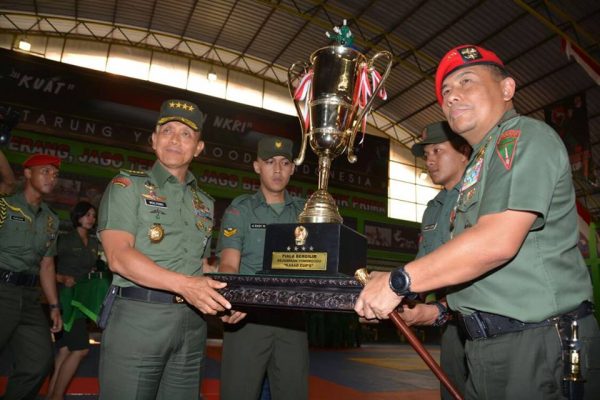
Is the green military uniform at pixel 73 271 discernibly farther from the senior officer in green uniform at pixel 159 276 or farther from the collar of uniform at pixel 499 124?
the collar of uniform at pixel 499 124

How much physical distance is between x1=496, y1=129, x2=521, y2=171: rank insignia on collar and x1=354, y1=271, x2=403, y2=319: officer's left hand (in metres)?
0.51

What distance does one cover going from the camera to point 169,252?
1915 mm

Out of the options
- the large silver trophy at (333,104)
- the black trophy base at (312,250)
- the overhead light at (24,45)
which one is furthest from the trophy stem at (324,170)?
the overhead light at (24,45)

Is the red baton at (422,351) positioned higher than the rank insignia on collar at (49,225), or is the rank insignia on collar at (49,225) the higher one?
the rank insignia on collar at (49,225)

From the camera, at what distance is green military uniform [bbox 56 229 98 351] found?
3.66 m

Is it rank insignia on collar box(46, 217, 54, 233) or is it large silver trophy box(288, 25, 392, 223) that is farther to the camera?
rank insignia on collar box(46, 217, 54, 233)

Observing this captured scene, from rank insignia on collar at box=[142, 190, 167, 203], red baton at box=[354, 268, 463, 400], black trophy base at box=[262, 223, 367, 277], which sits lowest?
red baton at box=[354, 268, 463, 400]

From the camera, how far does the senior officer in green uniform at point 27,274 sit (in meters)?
2.88

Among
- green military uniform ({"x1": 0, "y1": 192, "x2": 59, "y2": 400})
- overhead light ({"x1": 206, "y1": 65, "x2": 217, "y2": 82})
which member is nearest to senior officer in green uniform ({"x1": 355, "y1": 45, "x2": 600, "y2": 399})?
green military uniform ({"x1": 0, "y1": 192, "x2": 59, "y2": 400})

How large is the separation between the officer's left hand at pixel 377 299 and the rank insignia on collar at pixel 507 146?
508mm

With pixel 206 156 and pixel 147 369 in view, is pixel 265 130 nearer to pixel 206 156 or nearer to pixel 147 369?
pixel 206 156

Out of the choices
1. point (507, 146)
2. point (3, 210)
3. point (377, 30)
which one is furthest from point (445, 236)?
point (377, 30)

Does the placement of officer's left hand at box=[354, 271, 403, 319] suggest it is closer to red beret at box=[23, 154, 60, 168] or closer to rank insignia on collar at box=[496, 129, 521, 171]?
rank insignia on collar at box=[496, 129, 521, 171]

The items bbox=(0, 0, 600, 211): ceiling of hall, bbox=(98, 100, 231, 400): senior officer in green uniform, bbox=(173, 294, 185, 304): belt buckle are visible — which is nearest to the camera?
bbox=(98, 100, 231, 400): senior officer in green uniform
